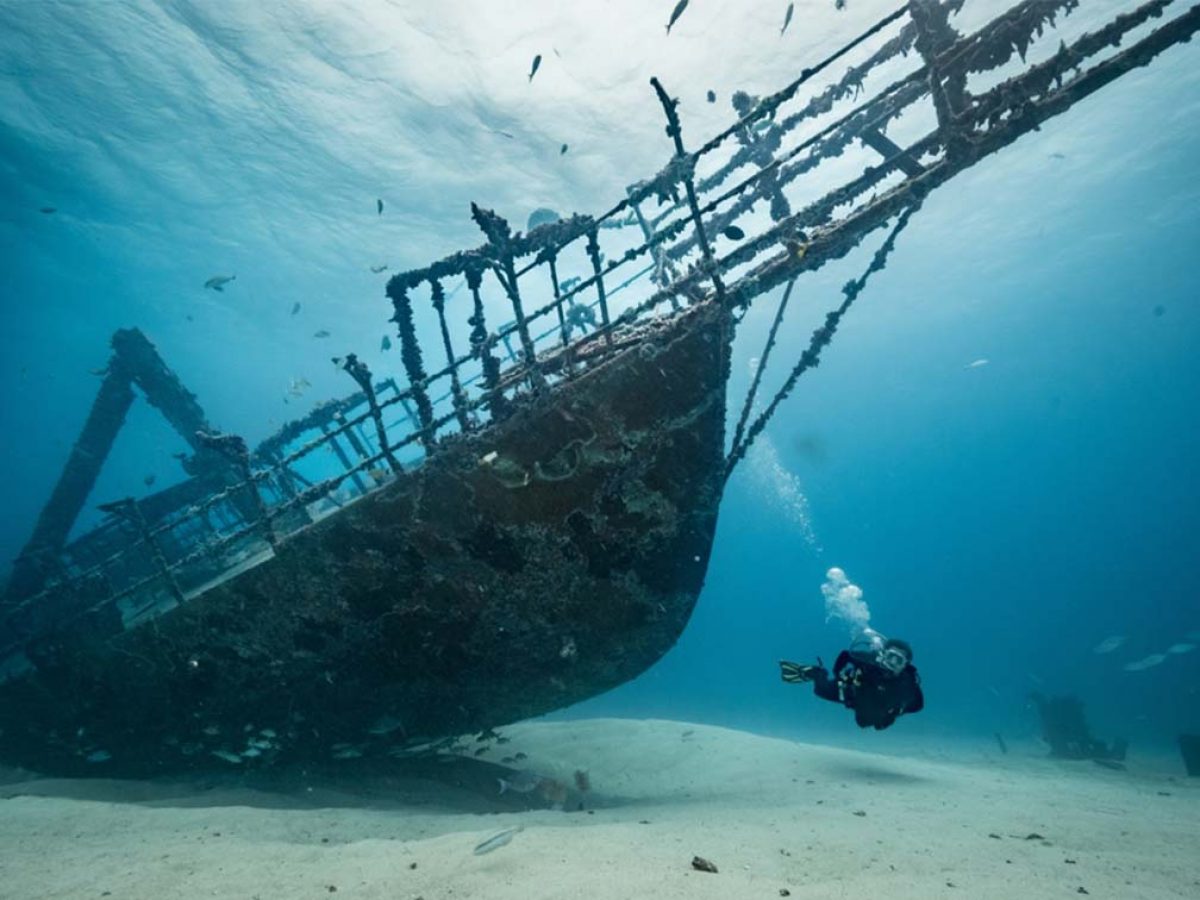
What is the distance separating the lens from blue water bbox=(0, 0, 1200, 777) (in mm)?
16625

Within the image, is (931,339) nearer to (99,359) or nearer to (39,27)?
(39,27)

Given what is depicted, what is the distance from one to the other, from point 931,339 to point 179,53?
8678cm

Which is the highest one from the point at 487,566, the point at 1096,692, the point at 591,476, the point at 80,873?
the point at 591,476

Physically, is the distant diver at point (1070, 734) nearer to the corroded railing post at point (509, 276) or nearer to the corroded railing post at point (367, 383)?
the corroded railing post at point (509, 276)

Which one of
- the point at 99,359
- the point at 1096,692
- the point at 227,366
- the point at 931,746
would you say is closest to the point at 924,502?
the point at 1096,692

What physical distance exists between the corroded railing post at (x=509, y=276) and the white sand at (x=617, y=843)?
4.44m

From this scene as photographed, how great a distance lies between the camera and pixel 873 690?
552 cm

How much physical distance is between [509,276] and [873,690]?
597 centimetres

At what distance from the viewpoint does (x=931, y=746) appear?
26.2m

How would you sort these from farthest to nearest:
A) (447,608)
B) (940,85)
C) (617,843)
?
(447,608), (940,85), (617,843)

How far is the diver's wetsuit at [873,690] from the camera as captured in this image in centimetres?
544

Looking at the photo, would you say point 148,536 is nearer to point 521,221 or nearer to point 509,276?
point 509,276

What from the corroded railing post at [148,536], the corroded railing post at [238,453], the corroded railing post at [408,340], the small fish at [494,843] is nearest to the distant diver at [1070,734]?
the small fish at [494,843]

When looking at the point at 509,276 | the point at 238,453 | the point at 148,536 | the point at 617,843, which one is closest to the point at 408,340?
the point at 509,276
